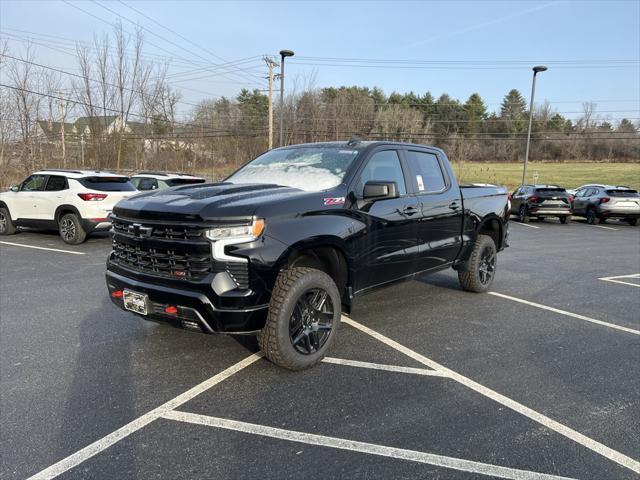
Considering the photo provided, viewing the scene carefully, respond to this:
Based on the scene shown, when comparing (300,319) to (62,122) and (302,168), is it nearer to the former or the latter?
(302,168)

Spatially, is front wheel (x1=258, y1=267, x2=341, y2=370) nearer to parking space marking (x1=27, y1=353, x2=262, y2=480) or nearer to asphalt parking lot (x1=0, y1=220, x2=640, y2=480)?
asphalt parking lot (x1=0, y1=220, x2=640, y2=480)

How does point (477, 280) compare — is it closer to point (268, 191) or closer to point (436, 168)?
point (436, 168)

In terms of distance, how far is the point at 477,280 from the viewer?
6258mm

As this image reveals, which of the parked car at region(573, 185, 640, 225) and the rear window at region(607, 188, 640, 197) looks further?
the rear window at region(607, 188, 640, 197)

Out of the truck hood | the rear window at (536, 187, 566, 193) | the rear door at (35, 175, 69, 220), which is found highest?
the truck hood

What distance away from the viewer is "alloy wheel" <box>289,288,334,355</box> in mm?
3682

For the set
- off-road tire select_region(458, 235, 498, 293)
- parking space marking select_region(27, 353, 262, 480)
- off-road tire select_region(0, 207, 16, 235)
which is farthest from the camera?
off-road tire select_region(0, 207, 16, 235)

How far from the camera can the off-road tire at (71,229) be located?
10.1 metres

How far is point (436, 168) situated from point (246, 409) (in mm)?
3732

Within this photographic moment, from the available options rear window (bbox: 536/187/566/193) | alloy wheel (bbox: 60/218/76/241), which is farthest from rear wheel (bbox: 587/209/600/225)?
alloy wheel (bbox: 60/218/76/241)

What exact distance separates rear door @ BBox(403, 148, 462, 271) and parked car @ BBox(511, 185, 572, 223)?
49.1ft

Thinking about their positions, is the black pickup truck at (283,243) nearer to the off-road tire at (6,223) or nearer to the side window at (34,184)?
the side window at (34,184)

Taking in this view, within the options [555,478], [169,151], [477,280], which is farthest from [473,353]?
[169,151]

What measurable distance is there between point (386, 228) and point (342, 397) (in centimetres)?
176
